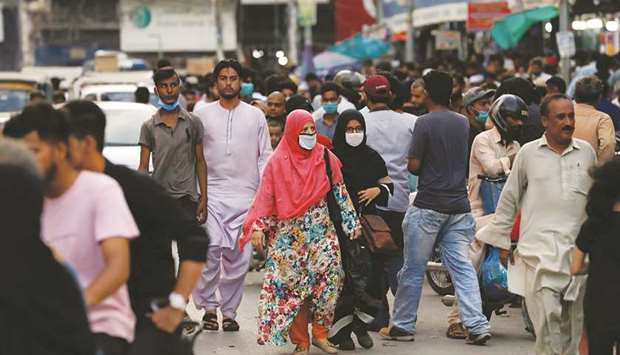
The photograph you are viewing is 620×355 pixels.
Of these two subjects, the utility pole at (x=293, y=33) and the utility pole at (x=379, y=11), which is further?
the utility pole at (x=293, y=33)

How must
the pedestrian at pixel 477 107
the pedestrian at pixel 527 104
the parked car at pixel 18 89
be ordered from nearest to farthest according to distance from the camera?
the pedestrian at pixel 527 104, the pedestrian at pixel 477 107, the parked car at pixel 18 89

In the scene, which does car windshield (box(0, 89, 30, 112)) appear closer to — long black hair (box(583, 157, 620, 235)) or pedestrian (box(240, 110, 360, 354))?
pedestrian (box(240, 110, 360, 354))

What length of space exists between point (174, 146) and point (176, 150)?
1.3 inches

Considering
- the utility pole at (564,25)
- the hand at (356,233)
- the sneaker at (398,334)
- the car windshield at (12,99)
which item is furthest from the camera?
the car windshield at (12,99)

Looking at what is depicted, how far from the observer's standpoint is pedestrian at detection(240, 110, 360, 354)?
994cm

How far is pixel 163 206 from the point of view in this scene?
19.4 feet

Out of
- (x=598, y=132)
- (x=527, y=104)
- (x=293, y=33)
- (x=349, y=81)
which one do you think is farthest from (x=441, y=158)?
(x=293, y=33)

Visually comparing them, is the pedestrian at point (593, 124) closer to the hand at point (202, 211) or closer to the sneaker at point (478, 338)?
the sneaker at point (478, 338)

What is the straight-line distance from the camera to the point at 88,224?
18.0ft

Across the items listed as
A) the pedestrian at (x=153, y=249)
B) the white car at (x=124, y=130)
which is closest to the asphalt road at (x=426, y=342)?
the pedestrian at (x=153, y=249)

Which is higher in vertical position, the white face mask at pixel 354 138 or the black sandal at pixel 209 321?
the white face mask at pixel 354 138

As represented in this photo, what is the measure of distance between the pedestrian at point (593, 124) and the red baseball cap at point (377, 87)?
4.51 ft

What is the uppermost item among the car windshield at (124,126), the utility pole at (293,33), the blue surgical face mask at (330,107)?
the blue surgical face mask at (330,107)

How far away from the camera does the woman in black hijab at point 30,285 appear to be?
186 inches
